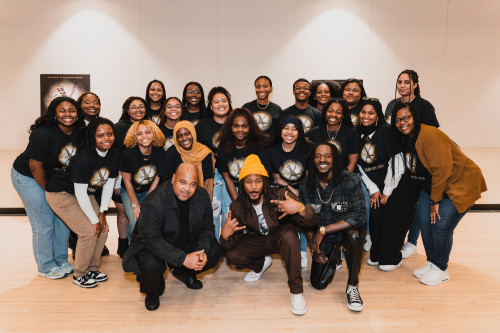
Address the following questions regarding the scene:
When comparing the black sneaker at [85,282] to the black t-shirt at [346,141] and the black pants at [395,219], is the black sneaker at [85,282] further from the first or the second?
the black pants at [395,219]

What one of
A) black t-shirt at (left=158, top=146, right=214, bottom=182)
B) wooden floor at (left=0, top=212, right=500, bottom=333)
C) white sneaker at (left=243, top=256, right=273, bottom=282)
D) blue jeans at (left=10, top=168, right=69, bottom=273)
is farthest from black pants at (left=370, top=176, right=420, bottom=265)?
blue jeans at (left=10, top=168, right=69, bottom=273)

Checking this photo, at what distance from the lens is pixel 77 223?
3.16 meters

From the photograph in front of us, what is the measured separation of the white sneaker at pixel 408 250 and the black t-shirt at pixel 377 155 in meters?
0.78

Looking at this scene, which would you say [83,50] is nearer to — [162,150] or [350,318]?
[162,150]

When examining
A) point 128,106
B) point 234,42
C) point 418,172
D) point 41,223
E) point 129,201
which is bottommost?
point 41,223

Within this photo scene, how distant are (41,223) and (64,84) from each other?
585 centimetres

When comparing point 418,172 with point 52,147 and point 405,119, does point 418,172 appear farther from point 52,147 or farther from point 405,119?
point 52,147

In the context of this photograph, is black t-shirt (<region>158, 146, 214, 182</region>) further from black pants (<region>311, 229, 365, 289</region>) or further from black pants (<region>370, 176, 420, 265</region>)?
black pants (<region>370, 176, 420, 265</region>)

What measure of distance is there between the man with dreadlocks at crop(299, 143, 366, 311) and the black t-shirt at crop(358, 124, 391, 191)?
1.61 feet

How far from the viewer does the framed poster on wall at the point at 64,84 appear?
8094 mm

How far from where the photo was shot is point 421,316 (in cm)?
271

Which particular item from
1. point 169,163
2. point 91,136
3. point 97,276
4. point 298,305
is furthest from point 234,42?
point 298,305

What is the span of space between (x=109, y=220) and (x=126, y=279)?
1.88 meters

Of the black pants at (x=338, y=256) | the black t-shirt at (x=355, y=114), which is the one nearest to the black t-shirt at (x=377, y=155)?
the black t-shirt at (x=355, y=114)
